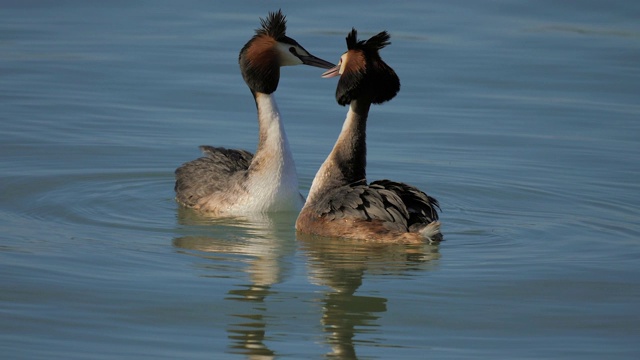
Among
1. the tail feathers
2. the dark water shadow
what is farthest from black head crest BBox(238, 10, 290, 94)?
the tail feathers

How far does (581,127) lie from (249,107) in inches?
156

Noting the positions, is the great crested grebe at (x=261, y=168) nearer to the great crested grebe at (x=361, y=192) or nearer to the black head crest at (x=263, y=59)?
the black head crest at (x=263, y=59)

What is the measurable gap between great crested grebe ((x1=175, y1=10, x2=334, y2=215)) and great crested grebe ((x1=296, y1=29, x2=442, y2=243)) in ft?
1.86

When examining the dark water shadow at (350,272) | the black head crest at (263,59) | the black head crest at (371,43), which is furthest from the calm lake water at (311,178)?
the black head crest at (371,43)

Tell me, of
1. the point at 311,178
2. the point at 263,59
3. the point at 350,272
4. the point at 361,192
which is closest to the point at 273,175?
the point at 263,59

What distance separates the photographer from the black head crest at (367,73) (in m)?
11.8

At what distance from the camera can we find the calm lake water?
886 cm

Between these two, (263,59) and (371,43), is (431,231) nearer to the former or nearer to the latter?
(371,43)

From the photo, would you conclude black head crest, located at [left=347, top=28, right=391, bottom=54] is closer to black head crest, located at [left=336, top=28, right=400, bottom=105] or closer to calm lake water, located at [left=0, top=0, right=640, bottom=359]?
black head crest, located at [left=336, top=28, right=400, bottom=105]

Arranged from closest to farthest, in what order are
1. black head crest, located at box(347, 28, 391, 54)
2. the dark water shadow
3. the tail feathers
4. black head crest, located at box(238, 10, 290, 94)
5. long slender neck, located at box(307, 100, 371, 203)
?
the dark water shadow → the tail feathers → black head crest, located at box(347, 28, 391, 54) → long slender neck, located at box(307, 100, 371, 203) → black head crest, located at box(238, 10, 290, 94)

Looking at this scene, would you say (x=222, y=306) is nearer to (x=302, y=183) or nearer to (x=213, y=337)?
(x=213, y=337)

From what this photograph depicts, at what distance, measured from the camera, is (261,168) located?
12.5 m

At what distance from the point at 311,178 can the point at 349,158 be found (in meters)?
1.93

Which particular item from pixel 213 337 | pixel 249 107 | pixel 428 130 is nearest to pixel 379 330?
pixel 213 337
